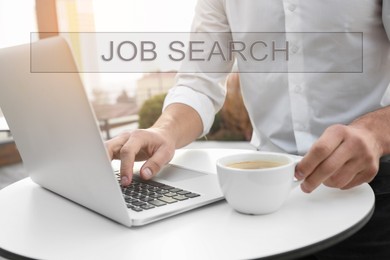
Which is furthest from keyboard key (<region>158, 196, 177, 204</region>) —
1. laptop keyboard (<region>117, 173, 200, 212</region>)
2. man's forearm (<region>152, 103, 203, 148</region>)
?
man's forearm (<region>152, 103, 203, 148</region>)

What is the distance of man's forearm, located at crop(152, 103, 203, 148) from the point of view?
0.96 meters

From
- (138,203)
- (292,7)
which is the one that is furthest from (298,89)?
(138,203)

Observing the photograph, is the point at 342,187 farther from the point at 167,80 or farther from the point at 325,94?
the point at 167,80

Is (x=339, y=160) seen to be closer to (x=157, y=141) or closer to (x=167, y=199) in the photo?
(x=167, y=199)

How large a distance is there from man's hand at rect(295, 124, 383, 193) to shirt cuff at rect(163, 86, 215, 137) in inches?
17.9

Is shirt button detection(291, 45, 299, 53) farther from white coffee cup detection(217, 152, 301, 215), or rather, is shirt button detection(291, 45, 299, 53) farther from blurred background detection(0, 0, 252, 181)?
blurred background detection(0, 0, 252, 181)

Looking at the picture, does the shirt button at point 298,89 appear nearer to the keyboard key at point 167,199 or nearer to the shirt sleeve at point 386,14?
the shirt sleeve at point 386,14

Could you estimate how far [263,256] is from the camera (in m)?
0.50

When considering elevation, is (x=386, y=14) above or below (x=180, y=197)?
above

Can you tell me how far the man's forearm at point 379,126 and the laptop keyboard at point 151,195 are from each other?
11.5 inches

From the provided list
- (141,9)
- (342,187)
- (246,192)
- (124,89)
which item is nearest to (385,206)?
(342,187)

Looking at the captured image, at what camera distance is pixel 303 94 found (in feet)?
3.25

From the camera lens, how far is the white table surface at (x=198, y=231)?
1.73 ft

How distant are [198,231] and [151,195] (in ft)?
0.42
